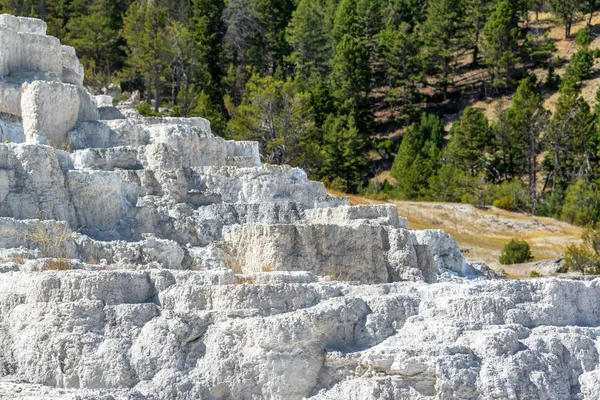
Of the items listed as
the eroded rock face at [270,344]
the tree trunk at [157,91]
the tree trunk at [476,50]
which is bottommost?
the eroded rock face at [270,344]

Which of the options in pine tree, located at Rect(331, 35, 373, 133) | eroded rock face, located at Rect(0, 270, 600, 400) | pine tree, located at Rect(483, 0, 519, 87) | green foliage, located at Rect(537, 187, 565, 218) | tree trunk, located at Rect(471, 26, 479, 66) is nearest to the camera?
eroded rock face, located at Rect(0, 270, 600, 400)

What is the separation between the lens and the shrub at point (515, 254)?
4191 cm

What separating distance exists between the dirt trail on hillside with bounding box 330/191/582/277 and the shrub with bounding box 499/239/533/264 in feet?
1.82

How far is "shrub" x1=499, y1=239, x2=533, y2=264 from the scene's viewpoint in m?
41.9

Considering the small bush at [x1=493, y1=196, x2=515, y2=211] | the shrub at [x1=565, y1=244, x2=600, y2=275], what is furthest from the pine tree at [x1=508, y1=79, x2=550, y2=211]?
the shrub at [x1=565, y1=244, x2=600, y2=275]

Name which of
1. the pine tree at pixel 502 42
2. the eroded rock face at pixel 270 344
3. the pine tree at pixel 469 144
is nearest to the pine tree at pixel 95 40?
the pine tree at pixel 469 144

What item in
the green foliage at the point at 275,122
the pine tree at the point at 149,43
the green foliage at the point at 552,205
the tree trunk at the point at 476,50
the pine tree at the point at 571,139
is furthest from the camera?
the tree trunk at the point at 476,50

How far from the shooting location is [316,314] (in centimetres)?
1383

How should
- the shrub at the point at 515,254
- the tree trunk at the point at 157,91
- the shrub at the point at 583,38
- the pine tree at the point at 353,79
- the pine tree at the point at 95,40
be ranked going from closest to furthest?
the shrub at the point at 515,254
the tree trunk at the point at 157,91
the pine tree at the point at 95,40
the pine tree at the point at 353,79
the shrub at the point at 583,38

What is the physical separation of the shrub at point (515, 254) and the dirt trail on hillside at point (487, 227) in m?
0.56

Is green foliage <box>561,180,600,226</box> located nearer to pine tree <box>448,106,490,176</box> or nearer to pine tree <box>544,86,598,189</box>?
pine tree <box>544,86,598,189</box>

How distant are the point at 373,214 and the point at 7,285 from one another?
32.1ft

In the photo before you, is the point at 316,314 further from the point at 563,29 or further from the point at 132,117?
the point at 563,29

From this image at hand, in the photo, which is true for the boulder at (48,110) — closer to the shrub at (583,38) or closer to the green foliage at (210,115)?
the green foliage at (210,115)
